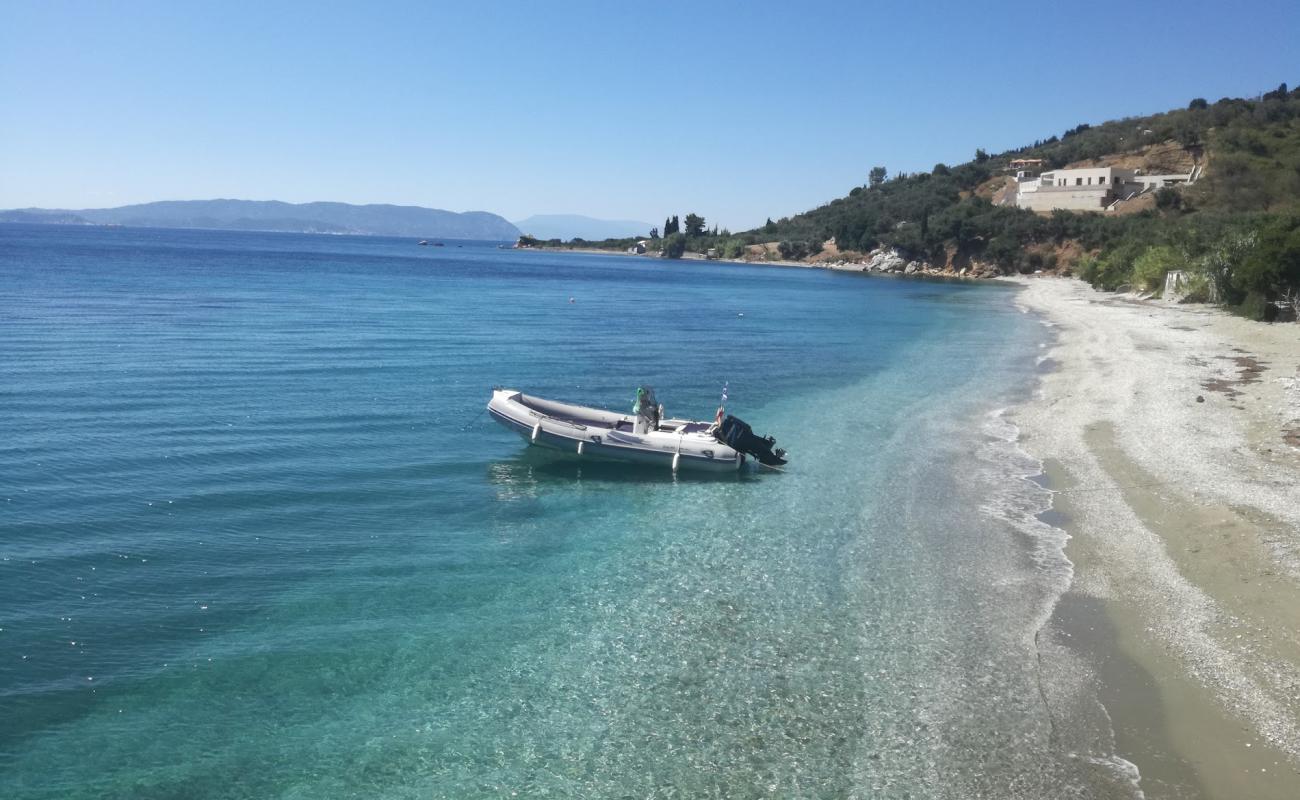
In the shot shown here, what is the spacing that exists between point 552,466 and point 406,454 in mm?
3663

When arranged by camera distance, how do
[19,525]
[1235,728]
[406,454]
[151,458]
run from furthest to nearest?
[406,454], [151,458], [19,525], [1235,728]

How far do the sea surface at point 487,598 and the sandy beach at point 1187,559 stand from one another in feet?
2.67

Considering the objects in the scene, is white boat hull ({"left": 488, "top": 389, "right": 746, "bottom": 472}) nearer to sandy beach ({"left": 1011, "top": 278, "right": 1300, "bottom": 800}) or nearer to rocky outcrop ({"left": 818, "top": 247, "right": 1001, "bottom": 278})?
sandy beach ({"left": 1011, "top": 278, "right": 1300, "bottom": 800})

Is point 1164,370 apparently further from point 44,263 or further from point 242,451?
point 44,263

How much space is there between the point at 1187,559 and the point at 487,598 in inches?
471

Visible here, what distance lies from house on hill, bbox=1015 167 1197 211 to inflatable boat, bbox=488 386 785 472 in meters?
115

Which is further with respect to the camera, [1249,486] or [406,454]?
[406,454]

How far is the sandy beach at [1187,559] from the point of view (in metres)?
10.0

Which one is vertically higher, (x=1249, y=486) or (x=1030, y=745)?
(x=1249, y=486)

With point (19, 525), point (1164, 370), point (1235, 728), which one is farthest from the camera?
point (1164, 370)

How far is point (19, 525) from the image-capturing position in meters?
15.5

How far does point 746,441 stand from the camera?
2138 centimetres

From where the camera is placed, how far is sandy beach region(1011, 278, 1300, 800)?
395 inches

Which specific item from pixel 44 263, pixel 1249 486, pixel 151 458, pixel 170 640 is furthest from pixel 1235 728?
pixel 44 263
